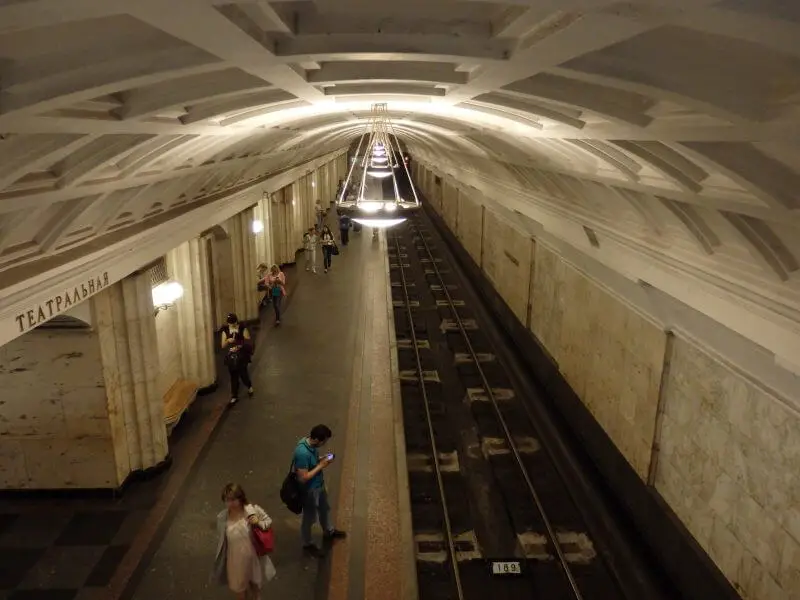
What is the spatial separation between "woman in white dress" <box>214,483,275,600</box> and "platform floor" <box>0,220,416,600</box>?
915 mm

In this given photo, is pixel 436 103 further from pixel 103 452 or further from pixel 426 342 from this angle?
pixel 426 342

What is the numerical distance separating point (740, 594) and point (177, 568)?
195 inches

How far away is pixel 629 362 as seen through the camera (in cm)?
739

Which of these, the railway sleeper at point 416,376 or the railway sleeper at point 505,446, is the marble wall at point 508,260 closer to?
the railway sleeper at point 416,376

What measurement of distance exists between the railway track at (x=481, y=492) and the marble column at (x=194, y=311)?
3.29m

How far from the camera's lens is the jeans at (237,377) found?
30.8 ft

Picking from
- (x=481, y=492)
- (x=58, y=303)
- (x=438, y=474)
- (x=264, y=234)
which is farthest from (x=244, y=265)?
(x=58, y=303)

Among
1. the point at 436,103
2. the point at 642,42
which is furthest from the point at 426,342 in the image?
the point at 642,42

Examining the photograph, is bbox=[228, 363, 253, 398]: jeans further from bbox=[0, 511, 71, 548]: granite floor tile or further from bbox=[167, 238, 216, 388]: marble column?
bbox=[0, 511, 71, 548]: granite floor tile

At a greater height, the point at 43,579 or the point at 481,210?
the point at 481,210

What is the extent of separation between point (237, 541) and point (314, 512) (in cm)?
138

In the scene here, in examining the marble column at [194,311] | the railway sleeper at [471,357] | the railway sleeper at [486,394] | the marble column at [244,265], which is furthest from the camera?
the railway sleeper at [471,357]

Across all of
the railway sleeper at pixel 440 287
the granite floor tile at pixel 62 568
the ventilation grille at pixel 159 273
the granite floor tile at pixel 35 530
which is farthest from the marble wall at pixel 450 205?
the granite floor tile at pixel 62 568

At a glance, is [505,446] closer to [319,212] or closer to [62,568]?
[62,568]
